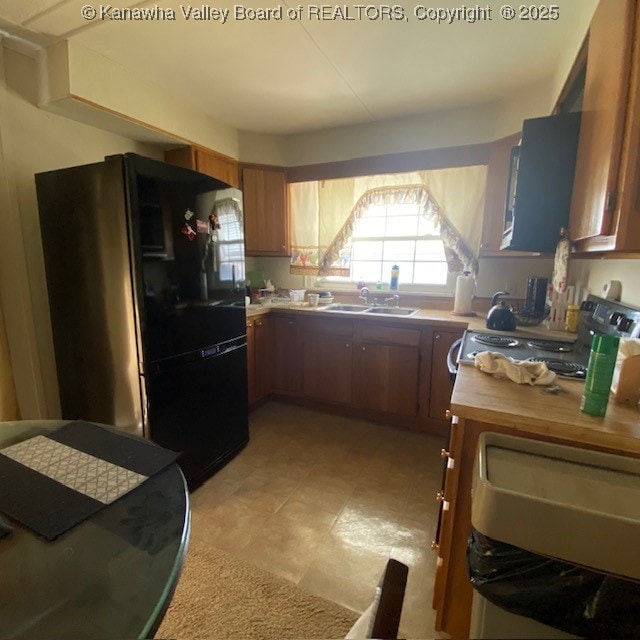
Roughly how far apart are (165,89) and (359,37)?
52.2 inches

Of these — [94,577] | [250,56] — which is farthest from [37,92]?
[94,577]

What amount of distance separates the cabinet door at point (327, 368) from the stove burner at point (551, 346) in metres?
1.28

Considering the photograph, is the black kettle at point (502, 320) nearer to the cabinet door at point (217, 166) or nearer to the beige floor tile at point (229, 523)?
the beige floor tile at point (229, 523)

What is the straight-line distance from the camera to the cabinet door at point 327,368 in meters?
2.72

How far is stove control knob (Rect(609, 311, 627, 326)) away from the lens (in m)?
1.28

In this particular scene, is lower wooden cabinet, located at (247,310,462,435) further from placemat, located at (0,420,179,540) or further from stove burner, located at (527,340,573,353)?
placemat, located at (0,420,179,540)

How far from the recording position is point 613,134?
90 centimetres

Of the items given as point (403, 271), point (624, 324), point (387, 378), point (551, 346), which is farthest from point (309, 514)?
point (403, 271)

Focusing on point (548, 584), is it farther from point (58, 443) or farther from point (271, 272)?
point (271, 272)

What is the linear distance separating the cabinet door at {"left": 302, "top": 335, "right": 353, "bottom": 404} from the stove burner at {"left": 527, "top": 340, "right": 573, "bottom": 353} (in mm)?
1279

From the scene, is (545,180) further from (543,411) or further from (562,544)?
(562,544)

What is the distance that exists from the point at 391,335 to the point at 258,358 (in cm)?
110

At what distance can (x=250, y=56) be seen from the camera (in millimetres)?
1875

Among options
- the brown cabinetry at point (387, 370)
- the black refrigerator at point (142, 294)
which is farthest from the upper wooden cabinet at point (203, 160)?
the brown cabinetry at point (387, 370)
